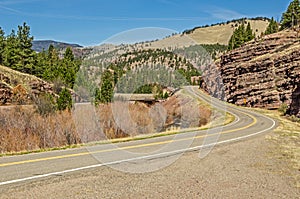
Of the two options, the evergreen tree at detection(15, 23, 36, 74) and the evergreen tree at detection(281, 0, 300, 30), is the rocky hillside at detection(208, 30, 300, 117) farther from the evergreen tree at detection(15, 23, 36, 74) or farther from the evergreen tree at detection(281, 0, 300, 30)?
the evergreen tree at detection(15, 23, 36, 74)

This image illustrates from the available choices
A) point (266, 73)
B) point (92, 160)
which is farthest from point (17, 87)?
point (92, 160)

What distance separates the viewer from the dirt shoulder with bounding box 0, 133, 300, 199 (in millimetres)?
Result: 6441

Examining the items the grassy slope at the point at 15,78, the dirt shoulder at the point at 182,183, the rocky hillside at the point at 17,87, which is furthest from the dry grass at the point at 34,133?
the grassy slope at the point at 15,78

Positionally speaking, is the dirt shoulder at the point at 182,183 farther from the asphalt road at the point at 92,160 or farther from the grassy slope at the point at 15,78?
the grassy slope at the point at 15,78

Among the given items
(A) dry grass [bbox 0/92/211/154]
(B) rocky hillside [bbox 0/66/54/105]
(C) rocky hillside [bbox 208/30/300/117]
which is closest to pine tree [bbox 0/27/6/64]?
(B) rocky hillside [bbox 0/66/54/105]

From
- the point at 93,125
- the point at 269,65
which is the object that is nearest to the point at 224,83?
the point at 269,65

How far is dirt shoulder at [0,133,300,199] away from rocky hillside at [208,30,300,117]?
28.6 m

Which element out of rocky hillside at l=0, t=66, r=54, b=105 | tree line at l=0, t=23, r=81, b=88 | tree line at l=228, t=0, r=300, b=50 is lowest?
rocky hillside at l=0, t=66, r=54, b=105

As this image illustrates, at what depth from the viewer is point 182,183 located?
7426 millimetres

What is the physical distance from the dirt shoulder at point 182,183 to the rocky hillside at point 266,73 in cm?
2857

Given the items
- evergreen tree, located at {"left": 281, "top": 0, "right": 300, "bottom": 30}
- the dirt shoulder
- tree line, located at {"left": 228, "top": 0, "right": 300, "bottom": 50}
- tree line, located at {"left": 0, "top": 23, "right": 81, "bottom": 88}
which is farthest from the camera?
tree line, located at {"left": 228, "top": 0, "right": 300, "bottom": 50}

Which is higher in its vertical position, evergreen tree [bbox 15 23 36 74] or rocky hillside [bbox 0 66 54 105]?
evergreen tree [bbox 15 23 36 74]

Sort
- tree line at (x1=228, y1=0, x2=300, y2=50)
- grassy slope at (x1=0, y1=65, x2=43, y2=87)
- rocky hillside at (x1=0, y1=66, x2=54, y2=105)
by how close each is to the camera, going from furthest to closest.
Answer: tree line at (x1=228, y1=0, x2=300, y2=50) → grassy slope at (x1=0, y1=65, x2=43, y2=87) → rocky hillside at (x1=0, y1=66, x2=54, y2=105)

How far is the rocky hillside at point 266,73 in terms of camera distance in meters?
43.4
